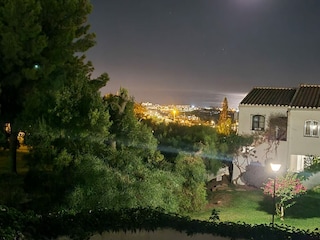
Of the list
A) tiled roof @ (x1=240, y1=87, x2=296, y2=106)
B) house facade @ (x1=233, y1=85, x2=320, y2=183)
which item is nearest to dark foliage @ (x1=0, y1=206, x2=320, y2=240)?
house facade @ (x1=233, y1=85, x2=320, y2=183)

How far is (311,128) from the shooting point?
21.4 metres

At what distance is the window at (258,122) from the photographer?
22906mm

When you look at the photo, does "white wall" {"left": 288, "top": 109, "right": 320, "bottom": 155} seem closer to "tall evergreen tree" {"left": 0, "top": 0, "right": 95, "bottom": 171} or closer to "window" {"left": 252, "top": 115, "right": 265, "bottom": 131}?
"window" {"left": 252, "top": 115, "right": 265, "bottom": 131}

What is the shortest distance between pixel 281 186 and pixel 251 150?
622cm

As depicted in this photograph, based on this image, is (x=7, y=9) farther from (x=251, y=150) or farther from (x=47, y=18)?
(x=251, y=150)

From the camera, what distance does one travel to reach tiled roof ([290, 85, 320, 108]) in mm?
21469

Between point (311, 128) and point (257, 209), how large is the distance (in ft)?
21.7

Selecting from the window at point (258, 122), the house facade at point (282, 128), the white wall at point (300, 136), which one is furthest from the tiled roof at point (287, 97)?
the window at point (258, 122)

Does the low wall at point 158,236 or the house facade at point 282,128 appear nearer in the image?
the low wall at point 158,236

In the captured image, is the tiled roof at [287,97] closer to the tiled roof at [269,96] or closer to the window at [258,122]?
the tiled roof at [269,96]

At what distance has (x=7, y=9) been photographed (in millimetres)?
14414

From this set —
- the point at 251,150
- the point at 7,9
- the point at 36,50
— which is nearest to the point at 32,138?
the point at 36,50

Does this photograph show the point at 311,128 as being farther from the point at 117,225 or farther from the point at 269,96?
the point at 117,225

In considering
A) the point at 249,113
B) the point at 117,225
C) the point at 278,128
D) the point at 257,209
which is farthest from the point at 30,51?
the point at 278,128
